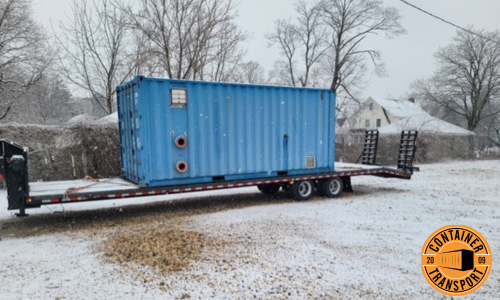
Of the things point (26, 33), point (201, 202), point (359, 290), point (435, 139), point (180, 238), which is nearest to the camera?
point (359, 290)

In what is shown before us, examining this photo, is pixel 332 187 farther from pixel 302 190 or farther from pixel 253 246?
pixel 253 246

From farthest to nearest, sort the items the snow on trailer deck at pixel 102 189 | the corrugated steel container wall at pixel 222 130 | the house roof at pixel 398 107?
the house roof at pixel 398 107, the corrugated steel container wall at pixel 222 130, the snow on trailer deck at pixel 102 189

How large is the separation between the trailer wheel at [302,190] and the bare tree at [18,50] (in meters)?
16.5

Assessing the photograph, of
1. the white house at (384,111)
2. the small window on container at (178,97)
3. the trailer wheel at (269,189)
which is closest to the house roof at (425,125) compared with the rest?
the white house at (384,111)

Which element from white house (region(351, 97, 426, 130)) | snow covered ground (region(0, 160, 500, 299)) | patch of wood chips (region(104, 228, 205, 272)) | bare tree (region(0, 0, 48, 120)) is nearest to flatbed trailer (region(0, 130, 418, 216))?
snow covered ground (region(0, 160, 500, 299))

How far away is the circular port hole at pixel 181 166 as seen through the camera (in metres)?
7.35

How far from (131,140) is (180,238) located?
10.9 feet

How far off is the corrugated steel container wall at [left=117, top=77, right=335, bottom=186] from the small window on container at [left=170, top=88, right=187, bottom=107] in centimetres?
5

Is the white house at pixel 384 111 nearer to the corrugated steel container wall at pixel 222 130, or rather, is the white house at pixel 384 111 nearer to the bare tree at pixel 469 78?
the bare tree at pixel 469 78

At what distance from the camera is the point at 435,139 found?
2239 cm

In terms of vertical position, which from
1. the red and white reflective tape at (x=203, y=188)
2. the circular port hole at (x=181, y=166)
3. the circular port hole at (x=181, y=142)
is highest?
the circular port hole at (x=181, y=142)

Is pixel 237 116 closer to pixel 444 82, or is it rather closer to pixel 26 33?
pixel 26 33

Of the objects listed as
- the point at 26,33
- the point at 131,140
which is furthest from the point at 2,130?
the point at 26,33

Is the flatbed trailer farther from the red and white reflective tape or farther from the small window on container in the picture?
the small window on container
